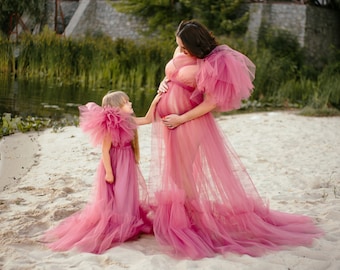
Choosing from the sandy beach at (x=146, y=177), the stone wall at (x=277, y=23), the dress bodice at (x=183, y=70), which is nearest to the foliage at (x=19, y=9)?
the stone wall at (x=277, y=23)

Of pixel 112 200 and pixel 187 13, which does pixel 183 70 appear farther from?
pixel 187 13

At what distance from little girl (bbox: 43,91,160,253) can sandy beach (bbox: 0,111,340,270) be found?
11 cm

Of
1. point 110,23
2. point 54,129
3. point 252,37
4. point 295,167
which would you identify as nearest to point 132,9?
point 110,23

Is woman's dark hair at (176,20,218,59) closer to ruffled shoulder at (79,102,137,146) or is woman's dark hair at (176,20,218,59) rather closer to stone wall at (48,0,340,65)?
ruffled shoulder at (79,102,137,146)

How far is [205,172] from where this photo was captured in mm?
3453

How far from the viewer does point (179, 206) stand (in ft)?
11.0

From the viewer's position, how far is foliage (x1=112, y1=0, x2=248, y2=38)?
1898 centimetres

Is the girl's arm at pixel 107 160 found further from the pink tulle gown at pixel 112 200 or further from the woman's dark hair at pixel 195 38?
the woman's dark hair at pixel 195 38

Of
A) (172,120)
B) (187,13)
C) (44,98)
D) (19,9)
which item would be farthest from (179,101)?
(19,9)

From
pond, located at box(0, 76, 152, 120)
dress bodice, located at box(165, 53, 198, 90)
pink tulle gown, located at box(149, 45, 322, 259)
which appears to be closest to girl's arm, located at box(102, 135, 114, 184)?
pink tulle gown, located at box(149, 45, 322, 259)

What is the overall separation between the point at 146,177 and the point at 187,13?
15575mm

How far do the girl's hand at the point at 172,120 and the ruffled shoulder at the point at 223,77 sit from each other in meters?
0.20

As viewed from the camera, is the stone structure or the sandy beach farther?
the stone structure

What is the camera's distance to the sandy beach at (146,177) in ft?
10.1
